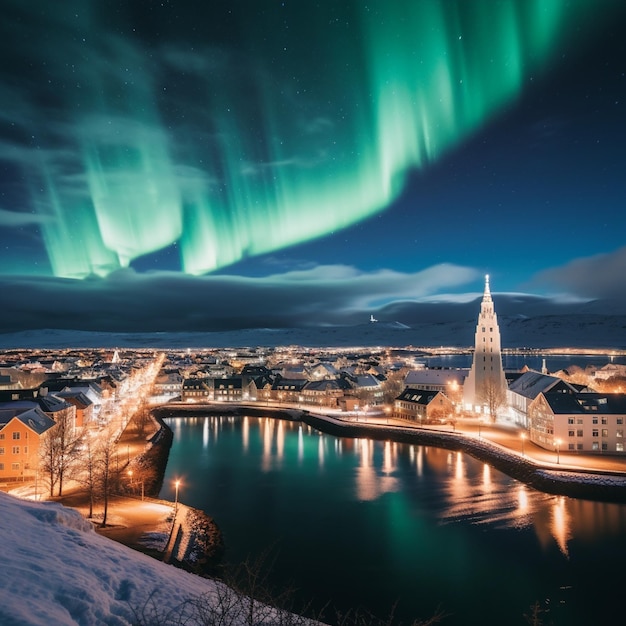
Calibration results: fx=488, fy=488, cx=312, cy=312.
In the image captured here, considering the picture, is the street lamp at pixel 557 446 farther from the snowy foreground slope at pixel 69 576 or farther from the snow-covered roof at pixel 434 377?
the snowy foreground slope at pixel 69 576

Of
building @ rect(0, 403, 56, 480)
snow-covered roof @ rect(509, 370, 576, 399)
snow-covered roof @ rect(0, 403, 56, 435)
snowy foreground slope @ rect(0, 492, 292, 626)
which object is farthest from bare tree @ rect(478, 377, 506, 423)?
snowy foreground slope @ rect(0, 492, 292, 626)

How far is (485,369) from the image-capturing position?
58.6 m

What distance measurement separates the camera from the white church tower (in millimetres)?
58000

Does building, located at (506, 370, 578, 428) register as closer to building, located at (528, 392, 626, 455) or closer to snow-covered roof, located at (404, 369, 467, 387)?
building, located at (528, 392, 626, 455)

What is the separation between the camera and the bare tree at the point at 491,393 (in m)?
55.8

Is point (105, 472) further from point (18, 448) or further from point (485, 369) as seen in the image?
point (485, 369)

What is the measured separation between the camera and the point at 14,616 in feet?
27.9

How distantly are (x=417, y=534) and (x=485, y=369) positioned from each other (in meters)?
36.5

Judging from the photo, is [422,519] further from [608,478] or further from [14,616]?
[14,616]

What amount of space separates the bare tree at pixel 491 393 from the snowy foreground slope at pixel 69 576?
46.1 meters

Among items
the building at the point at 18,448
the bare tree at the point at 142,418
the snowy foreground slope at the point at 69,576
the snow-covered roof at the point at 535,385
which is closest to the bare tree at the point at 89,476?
the building at the point at 18,448

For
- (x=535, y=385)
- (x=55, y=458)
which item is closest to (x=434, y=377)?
(x=535, y=385)

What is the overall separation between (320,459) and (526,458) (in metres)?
16.6

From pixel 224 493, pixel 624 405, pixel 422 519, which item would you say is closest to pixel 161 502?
pixel 224 493
